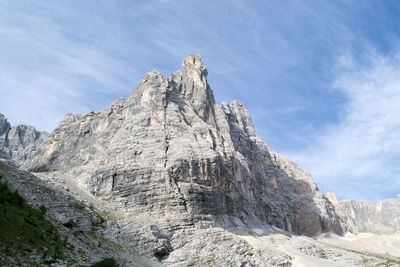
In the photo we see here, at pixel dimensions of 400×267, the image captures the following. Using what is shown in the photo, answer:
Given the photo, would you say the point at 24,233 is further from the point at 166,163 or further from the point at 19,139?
the point at 19,139

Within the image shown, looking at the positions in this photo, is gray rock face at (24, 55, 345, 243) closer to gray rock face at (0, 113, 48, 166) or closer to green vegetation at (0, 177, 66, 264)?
green vegetation at (0, 177, 66, 264)

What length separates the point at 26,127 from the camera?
177250mm

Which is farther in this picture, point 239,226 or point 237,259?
point 239,226

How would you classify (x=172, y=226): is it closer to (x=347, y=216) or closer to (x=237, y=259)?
(x=237, y=259)

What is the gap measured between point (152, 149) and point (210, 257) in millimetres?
31001

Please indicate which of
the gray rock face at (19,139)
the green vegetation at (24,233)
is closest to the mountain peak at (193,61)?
the gray rock face at (19,139)

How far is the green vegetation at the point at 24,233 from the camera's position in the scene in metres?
25.3

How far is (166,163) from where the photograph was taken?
75562 mm

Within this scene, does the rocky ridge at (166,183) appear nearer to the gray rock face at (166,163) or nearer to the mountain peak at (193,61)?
the gray rock face at (166,163)

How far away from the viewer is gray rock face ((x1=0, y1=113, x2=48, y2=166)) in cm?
15638

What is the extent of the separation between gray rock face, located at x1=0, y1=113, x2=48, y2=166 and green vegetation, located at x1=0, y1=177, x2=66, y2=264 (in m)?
130

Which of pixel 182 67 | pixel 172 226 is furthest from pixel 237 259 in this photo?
pixel 182 67

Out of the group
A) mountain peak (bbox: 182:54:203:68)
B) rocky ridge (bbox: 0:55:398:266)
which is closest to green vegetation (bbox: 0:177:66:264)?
rocky ridge (bbox: 0:55:398:266)

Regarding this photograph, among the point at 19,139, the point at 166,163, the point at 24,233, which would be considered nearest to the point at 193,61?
the point at 166,163
